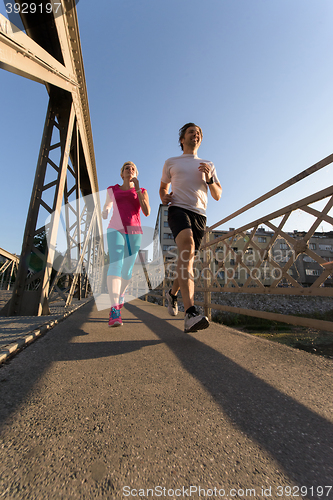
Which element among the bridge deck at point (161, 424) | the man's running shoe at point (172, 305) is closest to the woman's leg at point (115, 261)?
the man's running shoe at point (172, 305)

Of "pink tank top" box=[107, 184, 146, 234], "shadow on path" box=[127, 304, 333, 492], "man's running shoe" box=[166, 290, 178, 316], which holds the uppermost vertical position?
"pink tank top" box=[107, 184, 146, 234]

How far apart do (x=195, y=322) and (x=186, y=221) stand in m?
0.94

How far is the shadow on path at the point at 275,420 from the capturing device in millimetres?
622

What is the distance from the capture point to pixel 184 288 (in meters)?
2.09

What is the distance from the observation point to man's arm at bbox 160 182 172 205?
2.46m

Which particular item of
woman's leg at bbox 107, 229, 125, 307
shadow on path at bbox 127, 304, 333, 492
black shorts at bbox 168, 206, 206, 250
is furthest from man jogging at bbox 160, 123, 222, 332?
shadow on path at bbox 127, 304, 333, 492

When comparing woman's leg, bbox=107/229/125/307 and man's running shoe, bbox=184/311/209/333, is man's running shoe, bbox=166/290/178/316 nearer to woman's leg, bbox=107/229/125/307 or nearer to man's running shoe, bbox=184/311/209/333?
woman's leg, bbox=107/229/125/307

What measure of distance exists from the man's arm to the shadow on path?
158 cm

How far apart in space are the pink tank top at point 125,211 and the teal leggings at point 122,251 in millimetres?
73

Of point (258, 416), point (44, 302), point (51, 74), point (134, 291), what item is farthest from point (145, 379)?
point (134, 291)

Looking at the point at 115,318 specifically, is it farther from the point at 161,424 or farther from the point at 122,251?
the point at 161,424

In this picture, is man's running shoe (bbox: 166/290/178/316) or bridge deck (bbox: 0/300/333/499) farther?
man's running shoe (bbox: 166/290/178/316)

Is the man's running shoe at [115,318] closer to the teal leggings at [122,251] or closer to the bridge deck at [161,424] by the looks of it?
the teal leggings at [122,251]

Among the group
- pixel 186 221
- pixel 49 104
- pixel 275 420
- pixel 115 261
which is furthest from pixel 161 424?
pixel 49 104
